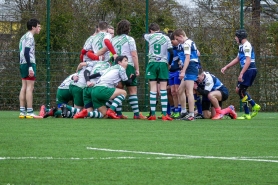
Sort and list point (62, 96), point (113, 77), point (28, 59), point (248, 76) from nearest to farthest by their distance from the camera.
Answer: point (113, 77) → point (28, 59) → point (248, 76) → point (62, 96)

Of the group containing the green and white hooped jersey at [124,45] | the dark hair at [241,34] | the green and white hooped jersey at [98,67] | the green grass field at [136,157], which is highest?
the dark hair at [241,34]

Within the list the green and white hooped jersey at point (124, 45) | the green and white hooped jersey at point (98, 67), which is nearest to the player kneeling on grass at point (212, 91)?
the green and white hooped jersey at point (124, 45)

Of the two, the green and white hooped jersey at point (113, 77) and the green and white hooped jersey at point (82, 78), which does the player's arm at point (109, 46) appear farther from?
the green and white hooped jersey at point (82, 78)

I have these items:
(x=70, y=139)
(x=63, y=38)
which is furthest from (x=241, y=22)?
(x=70, y=139)

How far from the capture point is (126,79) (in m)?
12.4

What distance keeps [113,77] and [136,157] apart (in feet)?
21.7

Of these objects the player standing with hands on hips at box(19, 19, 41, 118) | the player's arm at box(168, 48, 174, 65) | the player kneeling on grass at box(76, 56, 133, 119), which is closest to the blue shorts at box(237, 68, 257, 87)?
the player's arm at box(168, 48, 174, 65)

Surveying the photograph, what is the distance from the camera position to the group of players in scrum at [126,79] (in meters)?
12.5

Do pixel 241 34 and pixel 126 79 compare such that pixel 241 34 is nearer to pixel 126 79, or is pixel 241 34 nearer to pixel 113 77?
pixel 126 79

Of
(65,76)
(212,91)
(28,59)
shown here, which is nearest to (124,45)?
(28,59)

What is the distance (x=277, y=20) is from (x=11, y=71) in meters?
7.94

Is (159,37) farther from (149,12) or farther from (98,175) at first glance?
(98,175)

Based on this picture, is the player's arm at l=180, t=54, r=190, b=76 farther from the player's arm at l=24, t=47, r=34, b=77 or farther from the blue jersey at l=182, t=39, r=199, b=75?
the player's arm at l=24, t=47, r=34, b=77

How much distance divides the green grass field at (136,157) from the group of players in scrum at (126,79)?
3414 millimetres
